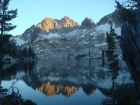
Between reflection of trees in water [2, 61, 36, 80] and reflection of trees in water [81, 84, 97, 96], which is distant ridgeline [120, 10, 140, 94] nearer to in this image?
reflection of trees in water [81, 84, 97, 96]

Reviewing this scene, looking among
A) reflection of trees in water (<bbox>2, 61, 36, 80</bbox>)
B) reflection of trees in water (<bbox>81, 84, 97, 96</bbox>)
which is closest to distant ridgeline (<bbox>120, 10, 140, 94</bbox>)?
reflection of trees in water (<bbox>81, 84, 97, 96</bbox>)

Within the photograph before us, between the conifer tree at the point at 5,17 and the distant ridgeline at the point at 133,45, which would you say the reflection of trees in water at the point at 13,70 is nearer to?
the conifer tree at the point at 5,17

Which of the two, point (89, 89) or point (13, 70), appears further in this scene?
point (13, 70)

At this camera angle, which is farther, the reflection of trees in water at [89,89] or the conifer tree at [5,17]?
the reflection of trees in water at [89,89]

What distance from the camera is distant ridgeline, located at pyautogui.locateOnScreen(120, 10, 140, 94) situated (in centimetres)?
1611

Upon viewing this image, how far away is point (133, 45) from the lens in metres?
16.4

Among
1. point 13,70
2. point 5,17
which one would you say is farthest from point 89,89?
point 13,70

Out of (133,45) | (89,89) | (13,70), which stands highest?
(133,45)

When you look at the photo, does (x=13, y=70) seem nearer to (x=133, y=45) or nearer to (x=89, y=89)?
(x=89, y=89)

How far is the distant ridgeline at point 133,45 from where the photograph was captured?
1611 centimetres

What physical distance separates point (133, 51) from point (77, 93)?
50.0 meters

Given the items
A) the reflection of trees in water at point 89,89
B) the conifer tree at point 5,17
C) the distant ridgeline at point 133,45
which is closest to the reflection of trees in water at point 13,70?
the reflection of trees in water at point 89,89

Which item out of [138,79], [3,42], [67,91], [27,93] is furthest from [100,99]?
[138,79]

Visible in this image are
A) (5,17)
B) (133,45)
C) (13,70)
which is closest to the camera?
(133,45)
